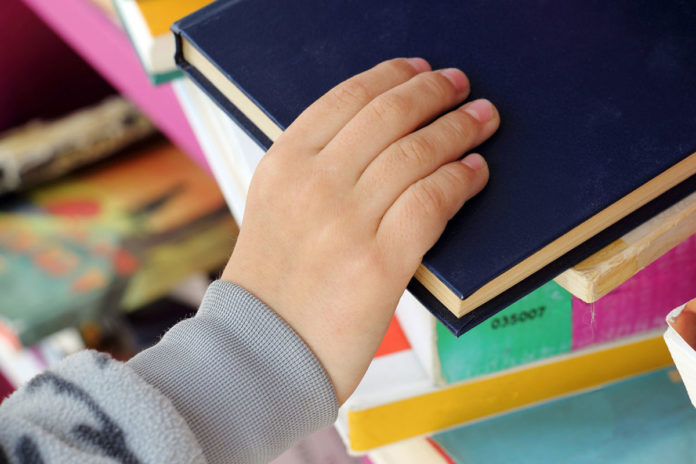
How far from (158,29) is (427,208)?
10.9 inches

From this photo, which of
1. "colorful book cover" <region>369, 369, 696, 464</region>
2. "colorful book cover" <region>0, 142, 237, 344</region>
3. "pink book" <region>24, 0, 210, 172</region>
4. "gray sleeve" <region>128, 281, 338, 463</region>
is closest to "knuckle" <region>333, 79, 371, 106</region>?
"gray sleeve" <region>128, 281, 338, 463</region>

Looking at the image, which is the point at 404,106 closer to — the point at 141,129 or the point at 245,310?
the point at 245,310

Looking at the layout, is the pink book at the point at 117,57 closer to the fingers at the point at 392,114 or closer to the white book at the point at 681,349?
the fingers at the point at 392,114

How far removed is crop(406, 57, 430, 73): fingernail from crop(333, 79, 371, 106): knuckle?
0.03m

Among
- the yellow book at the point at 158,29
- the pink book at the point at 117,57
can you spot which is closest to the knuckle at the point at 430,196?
the yellow book at the point at 158,29

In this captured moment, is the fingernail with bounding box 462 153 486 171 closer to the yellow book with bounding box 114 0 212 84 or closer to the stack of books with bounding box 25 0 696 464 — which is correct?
the stack of books with bounding box 25 0 696 464

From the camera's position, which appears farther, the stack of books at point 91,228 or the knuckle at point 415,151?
the stack of books at point 91,228

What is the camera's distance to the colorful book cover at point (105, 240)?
2.98 ft

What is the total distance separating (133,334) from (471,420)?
0.62 meters

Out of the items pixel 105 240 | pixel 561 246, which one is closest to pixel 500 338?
pixel 561 246

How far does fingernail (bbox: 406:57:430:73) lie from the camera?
0.41m

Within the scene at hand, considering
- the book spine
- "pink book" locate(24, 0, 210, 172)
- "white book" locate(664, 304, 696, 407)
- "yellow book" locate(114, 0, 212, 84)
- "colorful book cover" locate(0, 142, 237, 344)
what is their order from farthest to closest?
"colorful book cover" locate(0, 142, 237, 344) → "pink book" locate(24, 0, 210, 172) → "yellow book" locate(114, 0, 212, 84) → the book spine → "white book" locate(664, 304, 696, 407)

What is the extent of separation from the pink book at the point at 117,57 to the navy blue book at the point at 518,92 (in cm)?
A: 26

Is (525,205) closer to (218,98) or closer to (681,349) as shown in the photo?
(681,349)
